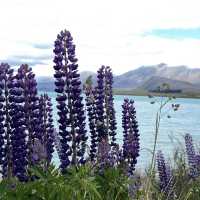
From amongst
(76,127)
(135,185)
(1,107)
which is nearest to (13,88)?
(1,107)

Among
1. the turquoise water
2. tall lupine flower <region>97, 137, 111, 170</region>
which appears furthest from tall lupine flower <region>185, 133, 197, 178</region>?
tall lupine flower <region>97, 137, 111, 170</region>

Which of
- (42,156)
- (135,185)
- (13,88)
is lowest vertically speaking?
(135,185)

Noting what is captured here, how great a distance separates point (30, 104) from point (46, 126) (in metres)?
0.29

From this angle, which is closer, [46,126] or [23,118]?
[23,118]

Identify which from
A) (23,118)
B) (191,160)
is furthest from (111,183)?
(191,160)

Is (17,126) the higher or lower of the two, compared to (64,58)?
lower

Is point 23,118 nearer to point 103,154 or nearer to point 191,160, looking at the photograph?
point 103,154

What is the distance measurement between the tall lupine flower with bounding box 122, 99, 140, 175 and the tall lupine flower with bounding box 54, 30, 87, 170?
0.57 meters

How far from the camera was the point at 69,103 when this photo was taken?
613 cm

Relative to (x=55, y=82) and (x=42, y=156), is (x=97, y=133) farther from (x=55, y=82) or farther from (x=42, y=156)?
(x=42, y=156)

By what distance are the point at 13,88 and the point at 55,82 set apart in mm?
386

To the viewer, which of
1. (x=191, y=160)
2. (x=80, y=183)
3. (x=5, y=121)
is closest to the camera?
(x=80, y=183)

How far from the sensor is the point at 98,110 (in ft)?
21.5

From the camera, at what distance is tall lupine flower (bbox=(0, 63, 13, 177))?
6.02 m
